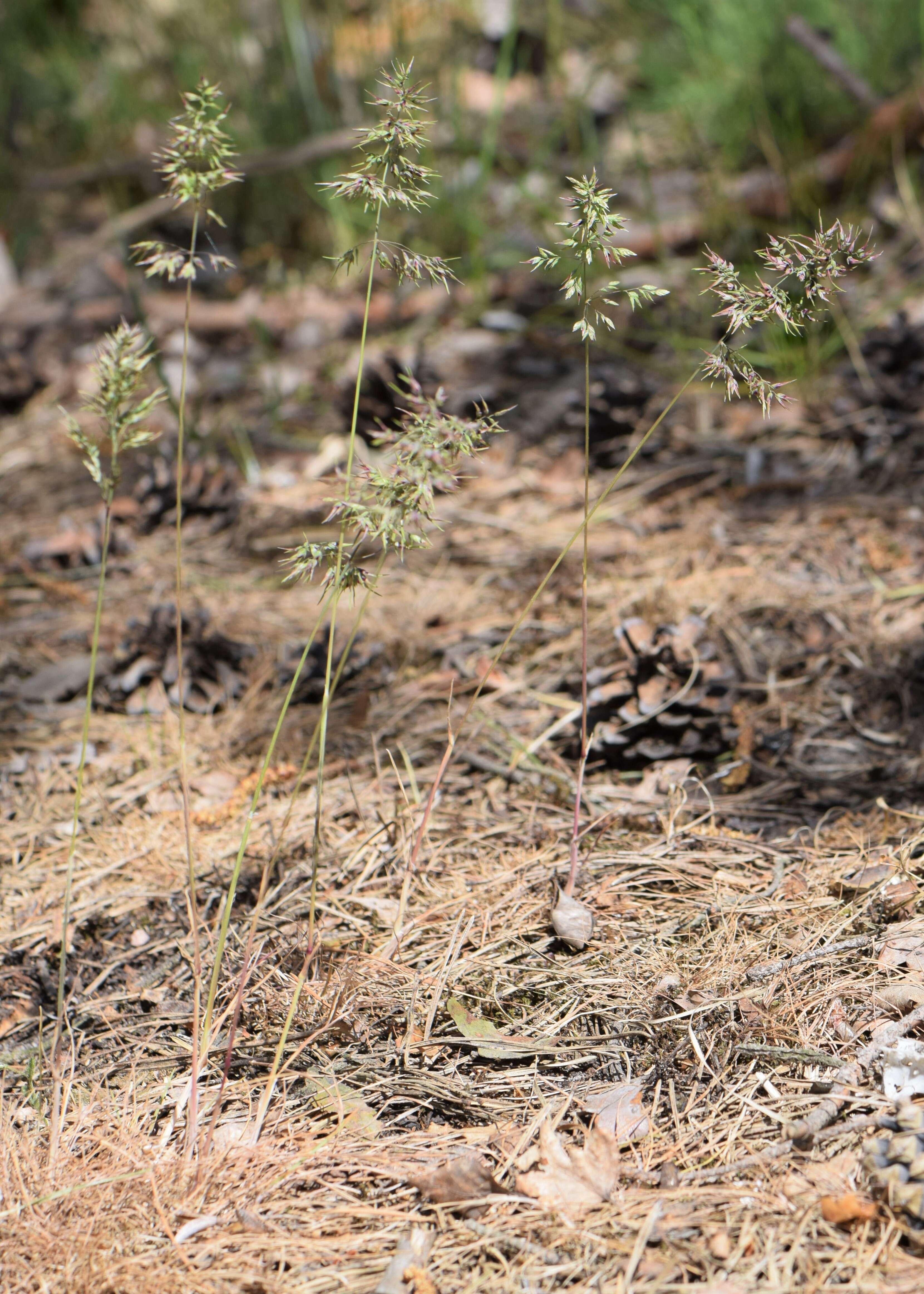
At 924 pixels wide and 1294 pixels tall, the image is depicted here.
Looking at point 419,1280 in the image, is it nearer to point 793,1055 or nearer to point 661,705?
point 793,1055

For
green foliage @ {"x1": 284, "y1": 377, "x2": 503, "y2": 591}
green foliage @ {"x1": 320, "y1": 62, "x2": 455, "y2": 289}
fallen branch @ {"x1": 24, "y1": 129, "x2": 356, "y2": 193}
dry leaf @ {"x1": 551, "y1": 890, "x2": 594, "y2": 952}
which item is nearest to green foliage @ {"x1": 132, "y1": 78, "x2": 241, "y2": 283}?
green foliage @ {"x1": 320, "y1": 62, "x2": 455, "y2": 289}

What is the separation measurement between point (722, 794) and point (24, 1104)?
3.64 feet

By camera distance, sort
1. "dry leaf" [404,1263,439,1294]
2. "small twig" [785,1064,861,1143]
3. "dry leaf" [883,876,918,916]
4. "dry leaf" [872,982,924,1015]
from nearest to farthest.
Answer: "dry leaf" [404,1263,439,1294] < "small twig" [785,1064,861,1143] < "dry leaf" [872,982,924,1015] < "dry leaf" [883,876,918,916]

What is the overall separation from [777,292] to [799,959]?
80 cm

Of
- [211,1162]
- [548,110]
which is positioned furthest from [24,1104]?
[548,110]

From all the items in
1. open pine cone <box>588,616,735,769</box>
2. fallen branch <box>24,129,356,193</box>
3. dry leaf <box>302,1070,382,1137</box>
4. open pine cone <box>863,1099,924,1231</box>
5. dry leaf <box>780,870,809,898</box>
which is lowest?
dry leaf <box>302,1070,382,1137</box>

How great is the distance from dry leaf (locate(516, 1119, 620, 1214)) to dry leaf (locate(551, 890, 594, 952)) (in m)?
0.28

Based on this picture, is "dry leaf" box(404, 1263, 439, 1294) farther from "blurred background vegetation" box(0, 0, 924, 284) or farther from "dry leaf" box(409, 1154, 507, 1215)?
"blurred background vegetation" box(0, 0, 924, 284)

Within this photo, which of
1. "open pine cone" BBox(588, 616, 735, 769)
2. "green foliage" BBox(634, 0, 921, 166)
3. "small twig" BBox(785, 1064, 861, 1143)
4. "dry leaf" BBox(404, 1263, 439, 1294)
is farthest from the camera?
"green foliage" BBox(634, 0, 921, 166)

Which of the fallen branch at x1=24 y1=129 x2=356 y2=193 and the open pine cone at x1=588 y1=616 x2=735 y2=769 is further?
the fallen branch at x1=24 y1=129 x2=356 y2=193

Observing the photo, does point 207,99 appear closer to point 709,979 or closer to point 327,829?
point 327,829

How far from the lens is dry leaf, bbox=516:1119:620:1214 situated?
986mm

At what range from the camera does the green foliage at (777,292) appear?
1062mm

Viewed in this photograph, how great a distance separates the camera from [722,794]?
162cm
